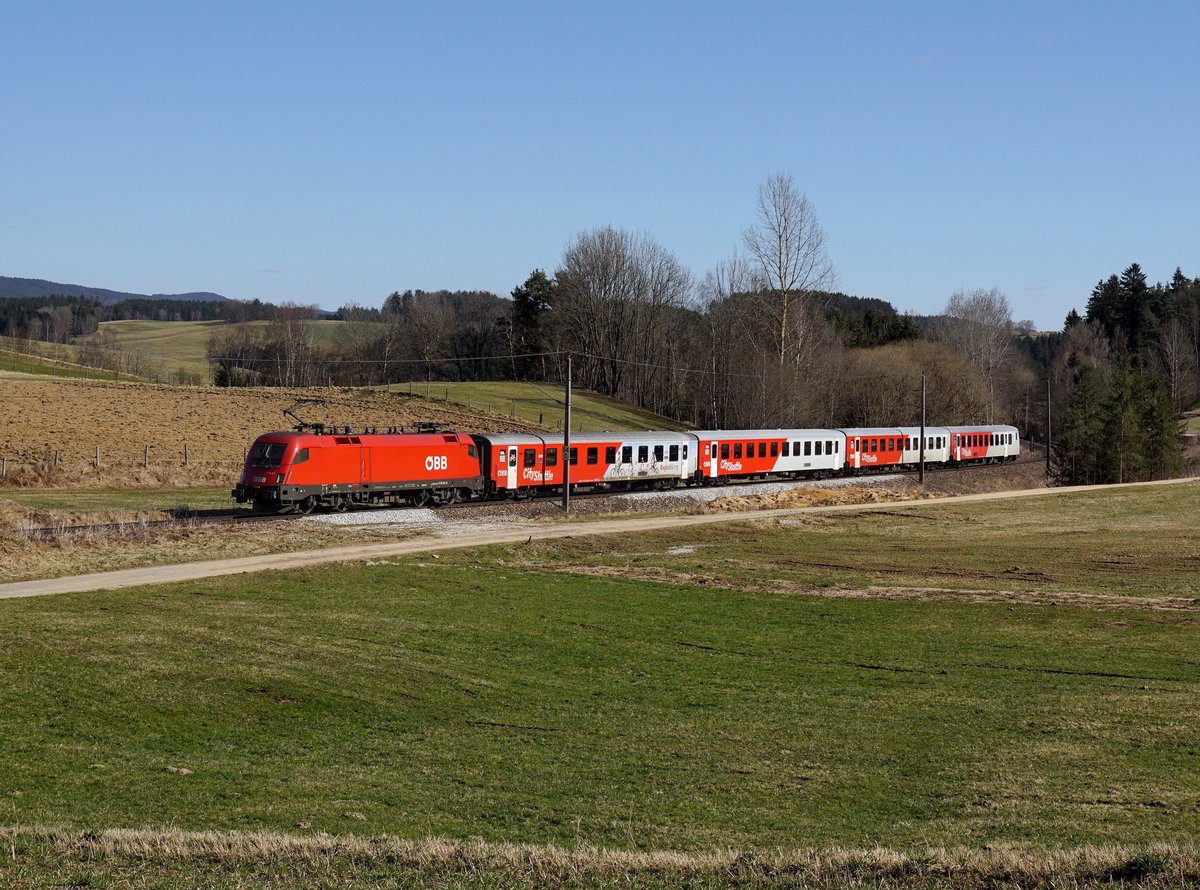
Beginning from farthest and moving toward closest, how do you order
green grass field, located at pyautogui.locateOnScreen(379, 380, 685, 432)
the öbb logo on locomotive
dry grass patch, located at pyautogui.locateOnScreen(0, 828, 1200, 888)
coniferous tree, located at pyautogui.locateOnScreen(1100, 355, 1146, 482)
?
green grass field, located at pyautogui.locateOnScreen(379, 380, 685, 432) → coniferous tree, located at pyautogui.locateOnScreen(1100, 355, 1146, 482) → the öbb logo on locomotive → dry grass patch, located at pyautogui.locateOnScreen(0, 828, 1200, 888)

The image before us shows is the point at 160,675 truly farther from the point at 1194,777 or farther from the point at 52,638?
the point at 1194,777

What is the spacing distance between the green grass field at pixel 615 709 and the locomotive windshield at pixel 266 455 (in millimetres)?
11020

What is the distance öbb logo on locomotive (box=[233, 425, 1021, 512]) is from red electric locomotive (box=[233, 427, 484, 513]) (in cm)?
4

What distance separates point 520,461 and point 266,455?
13.3 metres

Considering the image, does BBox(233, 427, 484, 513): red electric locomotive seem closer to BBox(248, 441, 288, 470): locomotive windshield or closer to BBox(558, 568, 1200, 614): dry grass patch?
BBox(248, 441, 288, 470): locomotive windshield

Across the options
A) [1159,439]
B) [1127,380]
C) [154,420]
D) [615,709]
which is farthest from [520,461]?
[1159,439]

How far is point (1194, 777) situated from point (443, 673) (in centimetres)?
1219

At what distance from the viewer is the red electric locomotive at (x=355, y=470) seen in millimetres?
44594

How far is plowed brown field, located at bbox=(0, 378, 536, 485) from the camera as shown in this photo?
60562 millimetres

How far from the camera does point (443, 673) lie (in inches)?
849

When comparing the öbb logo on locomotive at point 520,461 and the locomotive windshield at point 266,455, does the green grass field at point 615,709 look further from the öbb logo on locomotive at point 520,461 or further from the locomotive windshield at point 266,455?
the öbb logo on locomotive at point 520,461

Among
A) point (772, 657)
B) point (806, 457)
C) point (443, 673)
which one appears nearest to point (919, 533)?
point (806, 457)

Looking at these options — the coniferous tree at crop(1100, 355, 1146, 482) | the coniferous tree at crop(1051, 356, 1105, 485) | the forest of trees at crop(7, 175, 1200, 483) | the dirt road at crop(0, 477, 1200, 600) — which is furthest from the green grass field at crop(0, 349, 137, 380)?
the coniferous tree at crop(1100, 355, 1146, 482)

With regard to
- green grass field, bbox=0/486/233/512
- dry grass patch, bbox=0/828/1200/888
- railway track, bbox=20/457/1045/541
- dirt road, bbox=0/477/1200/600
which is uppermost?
green grass field, bbox=0/486/233/512
